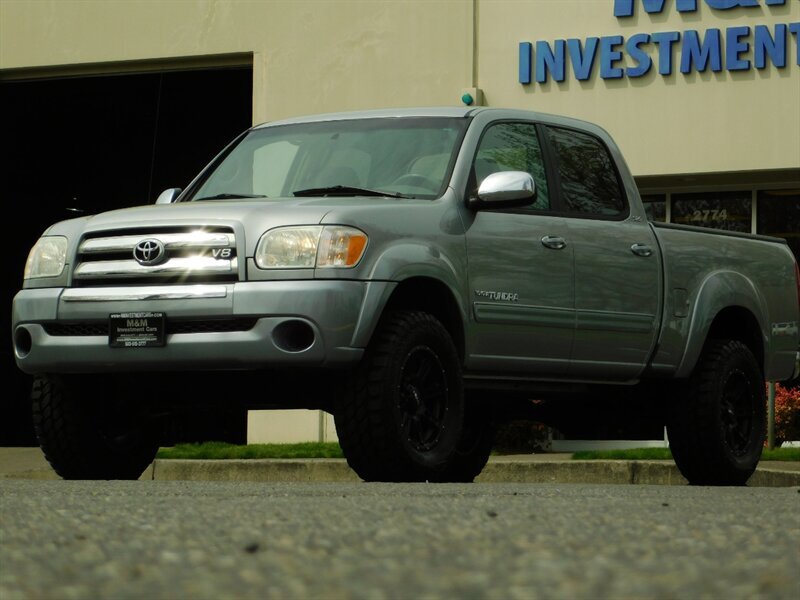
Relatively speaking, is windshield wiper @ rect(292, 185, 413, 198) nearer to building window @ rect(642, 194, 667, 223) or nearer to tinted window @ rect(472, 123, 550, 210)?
tinted window @ rect(472, 123, 550, 210)

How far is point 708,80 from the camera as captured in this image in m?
17.4

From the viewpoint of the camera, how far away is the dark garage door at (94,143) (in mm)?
21031

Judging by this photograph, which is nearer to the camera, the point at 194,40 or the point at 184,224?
the point at 184,224

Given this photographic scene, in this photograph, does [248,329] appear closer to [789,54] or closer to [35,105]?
[789,54]

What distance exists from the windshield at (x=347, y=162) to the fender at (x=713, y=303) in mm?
1944

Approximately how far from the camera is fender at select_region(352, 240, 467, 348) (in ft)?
24.7

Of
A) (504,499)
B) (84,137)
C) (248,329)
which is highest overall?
(84,137)

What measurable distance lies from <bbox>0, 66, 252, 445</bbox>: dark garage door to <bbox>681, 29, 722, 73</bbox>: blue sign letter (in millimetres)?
5612

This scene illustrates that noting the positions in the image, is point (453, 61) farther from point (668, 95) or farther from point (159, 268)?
point (159, 268)

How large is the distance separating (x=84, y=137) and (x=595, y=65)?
803cm

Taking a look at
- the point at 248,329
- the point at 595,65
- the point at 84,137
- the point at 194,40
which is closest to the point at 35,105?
the point at 84,137

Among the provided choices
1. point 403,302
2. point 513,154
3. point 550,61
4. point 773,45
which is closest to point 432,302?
point 403,302

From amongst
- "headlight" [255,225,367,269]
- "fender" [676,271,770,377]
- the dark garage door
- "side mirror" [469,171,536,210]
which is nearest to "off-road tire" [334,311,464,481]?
"headlight" [255,225,367,269]

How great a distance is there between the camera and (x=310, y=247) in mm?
7547
